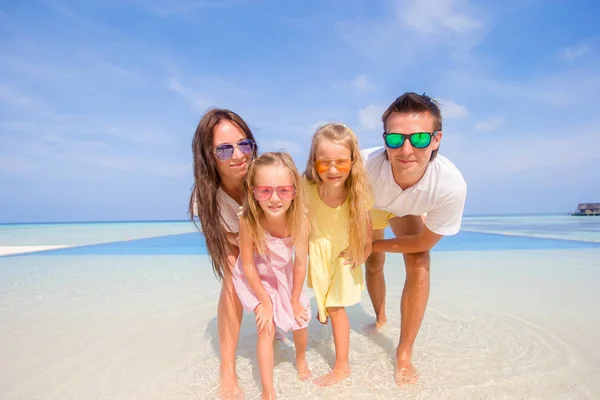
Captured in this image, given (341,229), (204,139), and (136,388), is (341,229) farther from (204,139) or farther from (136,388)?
(136,388)

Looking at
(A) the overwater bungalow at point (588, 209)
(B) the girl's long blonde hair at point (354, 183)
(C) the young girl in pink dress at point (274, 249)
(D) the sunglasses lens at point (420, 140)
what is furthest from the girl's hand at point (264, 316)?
(A) the overwater bungalow at point (588, 209)

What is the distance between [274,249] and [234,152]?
851 mm

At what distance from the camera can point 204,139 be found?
9.02 ft

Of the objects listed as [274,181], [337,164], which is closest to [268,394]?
[274,181]

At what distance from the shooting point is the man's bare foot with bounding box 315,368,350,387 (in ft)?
8.27

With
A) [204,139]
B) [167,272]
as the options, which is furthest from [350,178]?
[167,272]

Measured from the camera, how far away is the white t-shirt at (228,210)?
113 inches

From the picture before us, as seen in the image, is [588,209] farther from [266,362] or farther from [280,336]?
[266,362]

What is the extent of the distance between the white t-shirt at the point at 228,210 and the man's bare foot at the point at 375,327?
180 cm

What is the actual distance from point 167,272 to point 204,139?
15.2 ft

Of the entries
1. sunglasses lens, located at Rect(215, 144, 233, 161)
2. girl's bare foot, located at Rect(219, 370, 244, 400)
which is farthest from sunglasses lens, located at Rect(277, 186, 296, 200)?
girl's bare foot, located at Rect(219, 370, 244, 400)

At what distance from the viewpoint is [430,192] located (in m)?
2.75

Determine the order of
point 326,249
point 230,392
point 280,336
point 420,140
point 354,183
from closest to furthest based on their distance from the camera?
point 230,392, point 420,140, point 354,183, point 326,249, point 280,336

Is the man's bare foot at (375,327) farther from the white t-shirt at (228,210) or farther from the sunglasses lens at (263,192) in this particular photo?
the sunglasses lens at (263,192)
